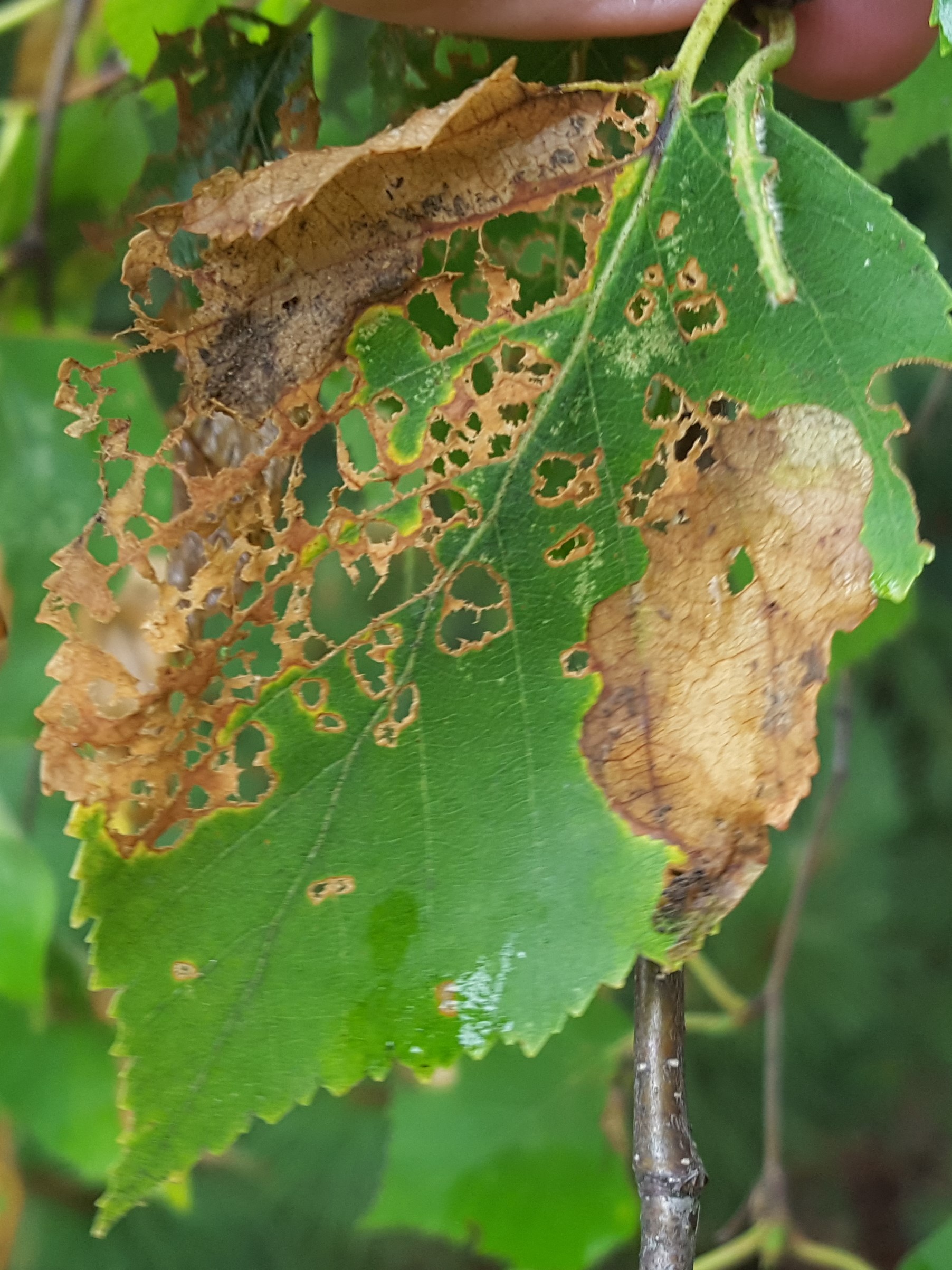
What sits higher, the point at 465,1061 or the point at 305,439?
the point at 305,439

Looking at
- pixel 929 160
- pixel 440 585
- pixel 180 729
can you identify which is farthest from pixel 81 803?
pixel 929 160

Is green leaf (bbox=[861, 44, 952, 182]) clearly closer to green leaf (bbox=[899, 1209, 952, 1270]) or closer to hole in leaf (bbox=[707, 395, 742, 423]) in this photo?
hole in leaf (bbox=[707, 395, 742, 423])

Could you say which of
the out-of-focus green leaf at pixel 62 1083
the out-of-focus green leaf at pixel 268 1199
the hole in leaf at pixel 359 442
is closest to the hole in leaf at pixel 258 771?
the hole in leaf at pixel 359 442

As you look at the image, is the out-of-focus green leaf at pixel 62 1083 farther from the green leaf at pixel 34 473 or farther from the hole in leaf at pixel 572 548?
the hole in leaf at pixel 572 548

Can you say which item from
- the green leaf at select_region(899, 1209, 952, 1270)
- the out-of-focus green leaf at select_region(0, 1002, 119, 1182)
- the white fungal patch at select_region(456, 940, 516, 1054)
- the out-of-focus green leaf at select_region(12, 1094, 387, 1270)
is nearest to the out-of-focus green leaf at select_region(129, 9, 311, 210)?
the white fungal patch at select_region(456, 940, 516, 1054)

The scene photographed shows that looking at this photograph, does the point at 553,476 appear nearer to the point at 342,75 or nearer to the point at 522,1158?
the point at 342,75

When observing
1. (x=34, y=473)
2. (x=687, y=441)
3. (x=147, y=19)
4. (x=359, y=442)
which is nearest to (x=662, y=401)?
(x=687, y=441)

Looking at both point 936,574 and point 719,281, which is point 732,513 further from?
point 936,574
